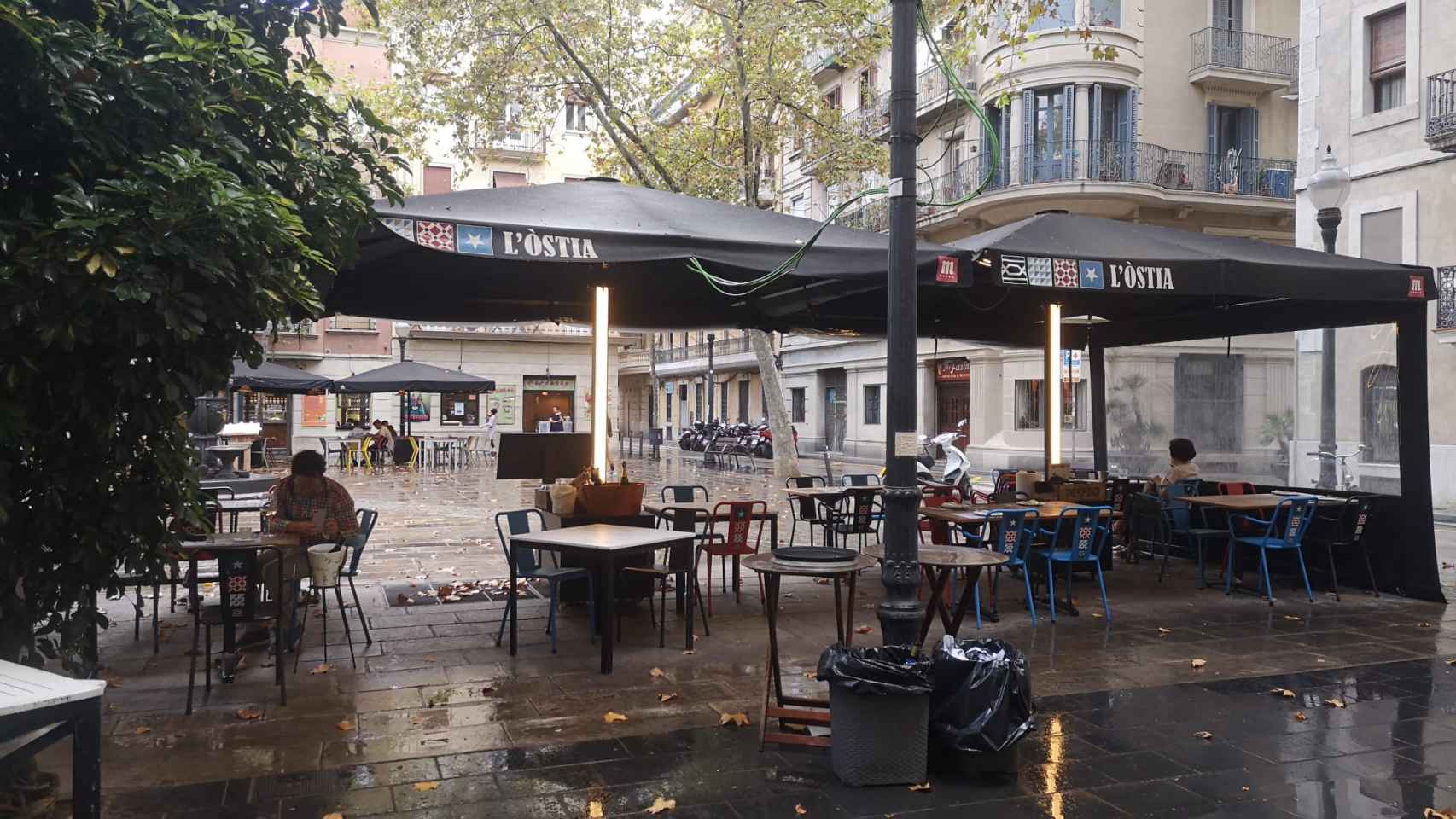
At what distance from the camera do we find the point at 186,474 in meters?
3.60

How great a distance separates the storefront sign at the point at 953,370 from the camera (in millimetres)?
28391

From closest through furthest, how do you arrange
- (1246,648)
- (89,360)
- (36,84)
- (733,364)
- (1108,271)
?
(36,84) → (89,360) → (1246,648) → (1108,271) → (733,364)

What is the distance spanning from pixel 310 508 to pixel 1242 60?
1020 inches

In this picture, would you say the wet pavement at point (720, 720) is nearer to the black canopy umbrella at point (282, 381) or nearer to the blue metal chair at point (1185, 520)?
the blue metal chair at point (1185, 520)

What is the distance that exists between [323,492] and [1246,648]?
6.28 m

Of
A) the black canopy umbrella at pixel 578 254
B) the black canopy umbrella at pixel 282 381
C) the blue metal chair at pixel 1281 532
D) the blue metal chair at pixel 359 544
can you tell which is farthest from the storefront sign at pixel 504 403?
the blue metal chair at pixel 1281 532

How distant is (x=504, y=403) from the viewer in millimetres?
37469

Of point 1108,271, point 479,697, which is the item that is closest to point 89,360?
point 479,697

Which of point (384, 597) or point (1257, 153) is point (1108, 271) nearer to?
point (384, 597)

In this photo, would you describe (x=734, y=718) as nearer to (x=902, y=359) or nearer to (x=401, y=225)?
(x=902, y=359)

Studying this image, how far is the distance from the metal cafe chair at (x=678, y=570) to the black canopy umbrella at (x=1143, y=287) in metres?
2.17

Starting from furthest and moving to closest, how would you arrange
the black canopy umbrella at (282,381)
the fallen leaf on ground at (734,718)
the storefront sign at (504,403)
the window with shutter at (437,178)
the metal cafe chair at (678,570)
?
the storefront sign at (504,403) < the window with shutter at (437,178) < the black canopy umbrella at (282,381) < the metal cafe chair at (678,570) < the fallen leaf on ground at (734,718)

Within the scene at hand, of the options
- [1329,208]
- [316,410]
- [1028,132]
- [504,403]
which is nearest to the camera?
[1329,208]

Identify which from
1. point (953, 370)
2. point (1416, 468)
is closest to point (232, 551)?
point (1416, 468)
